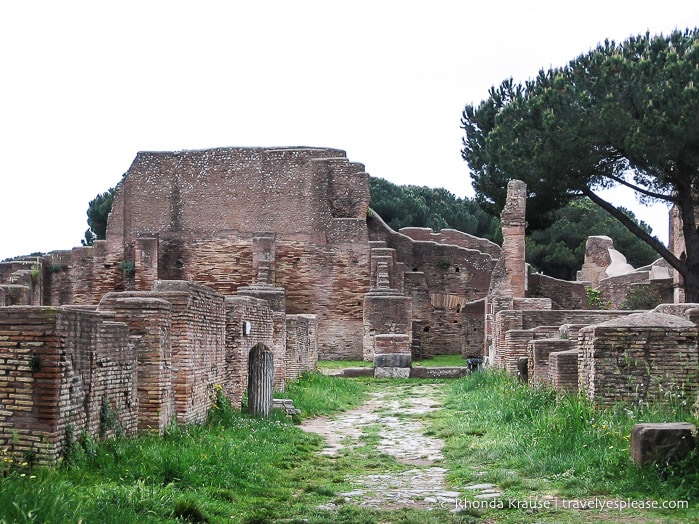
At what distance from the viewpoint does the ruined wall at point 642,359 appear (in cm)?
908

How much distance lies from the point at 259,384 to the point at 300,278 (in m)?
17.1

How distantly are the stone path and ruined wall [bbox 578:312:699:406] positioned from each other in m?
1.94

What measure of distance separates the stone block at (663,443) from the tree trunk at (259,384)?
6.19 meters

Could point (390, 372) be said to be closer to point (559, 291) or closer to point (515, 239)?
point (515, 239)

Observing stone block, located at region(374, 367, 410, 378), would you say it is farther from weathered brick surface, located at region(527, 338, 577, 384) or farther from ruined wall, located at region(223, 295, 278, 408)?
ruined wall, located at region(223, 295, 278, 408)

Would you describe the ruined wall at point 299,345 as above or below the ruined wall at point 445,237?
below

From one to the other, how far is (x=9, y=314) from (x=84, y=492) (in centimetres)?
150

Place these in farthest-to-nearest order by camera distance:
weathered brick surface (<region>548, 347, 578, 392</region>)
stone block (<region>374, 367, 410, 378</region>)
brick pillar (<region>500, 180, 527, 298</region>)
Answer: brick pillar (<region>500, 180, 527, 298</region>)
stone block (<region>374, 367, 410, 378</region>)
weathered brick surface (<region>548, 347, 578, 392</region>)

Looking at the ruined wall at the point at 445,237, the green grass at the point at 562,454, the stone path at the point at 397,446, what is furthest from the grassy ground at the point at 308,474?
the ruined wall at the point at 445,237

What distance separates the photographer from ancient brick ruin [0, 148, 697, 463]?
1225cm

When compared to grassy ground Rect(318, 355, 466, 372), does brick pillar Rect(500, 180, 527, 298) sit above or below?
above

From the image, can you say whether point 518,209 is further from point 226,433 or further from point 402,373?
point 226,433

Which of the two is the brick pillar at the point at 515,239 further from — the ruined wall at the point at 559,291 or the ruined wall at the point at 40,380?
the ruined wall at the point at 40,380

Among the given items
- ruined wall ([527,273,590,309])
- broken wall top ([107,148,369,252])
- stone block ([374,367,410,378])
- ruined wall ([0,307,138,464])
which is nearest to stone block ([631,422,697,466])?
ruined wall ([0,307,138,464])
